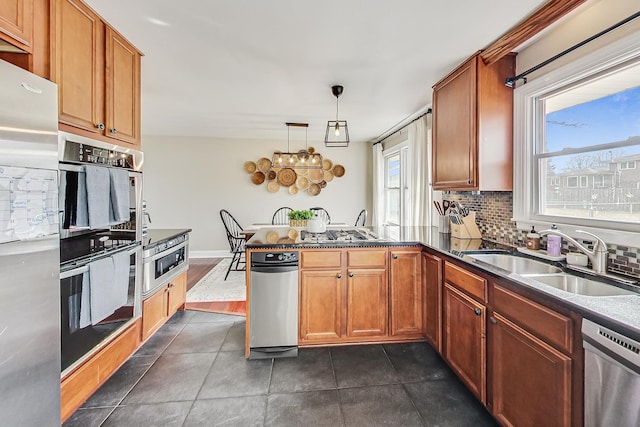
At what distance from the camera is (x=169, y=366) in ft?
6.72

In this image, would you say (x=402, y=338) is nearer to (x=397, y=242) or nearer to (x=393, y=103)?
(x=397, y=242)

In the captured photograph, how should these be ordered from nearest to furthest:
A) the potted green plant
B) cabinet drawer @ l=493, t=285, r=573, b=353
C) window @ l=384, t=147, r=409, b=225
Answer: cabinet drawer @ l=493, t=285, r=573, b=353 → the potted green plant → window @ l=384, t=147, r=409, b=225

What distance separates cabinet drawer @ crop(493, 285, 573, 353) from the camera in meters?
1.07

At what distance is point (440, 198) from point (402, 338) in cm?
186

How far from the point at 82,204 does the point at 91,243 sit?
1.05 feet

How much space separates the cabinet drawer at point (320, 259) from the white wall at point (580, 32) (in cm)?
195

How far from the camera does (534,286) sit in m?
1.19

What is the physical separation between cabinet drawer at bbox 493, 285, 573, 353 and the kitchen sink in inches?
8.7

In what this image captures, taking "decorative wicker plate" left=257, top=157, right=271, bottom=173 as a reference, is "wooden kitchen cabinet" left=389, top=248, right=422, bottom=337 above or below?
below

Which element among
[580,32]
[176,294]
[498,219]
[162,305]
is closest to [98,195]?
Result: [162,305]

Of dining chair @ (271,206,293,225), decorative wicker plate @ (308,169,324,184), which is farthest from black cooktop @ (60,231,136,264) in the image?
decorative wicker plate @ (308,169,324,184)

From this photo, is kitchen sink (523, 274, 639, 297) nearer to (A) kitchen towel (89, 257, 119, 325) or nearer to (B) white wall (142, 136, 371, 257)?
(A) kitchen towel (89, 257, 119, 325)

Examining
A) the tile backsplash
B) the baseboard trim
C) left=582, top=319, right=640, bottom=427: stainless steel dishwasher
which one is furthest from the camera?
the baseboard trim

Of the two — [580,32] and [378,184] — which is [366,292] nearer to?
[580,32]
